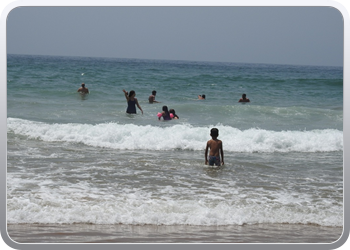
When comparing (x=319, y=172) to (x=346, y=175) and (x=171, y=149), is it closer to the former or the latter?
(x=171, y=149)

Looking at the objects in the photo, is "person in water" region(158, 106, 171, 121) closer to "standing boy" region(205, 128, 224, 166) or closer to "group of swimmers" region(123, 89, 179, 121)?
"group of swimmers" region(123, 89, 179, 121)

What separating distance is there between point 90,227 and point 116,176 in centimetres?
255

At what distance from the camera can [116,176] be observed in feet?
23.5

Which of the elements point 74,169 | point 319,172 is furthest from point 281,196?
point 74,169

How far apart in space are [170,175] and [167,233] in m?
2.93

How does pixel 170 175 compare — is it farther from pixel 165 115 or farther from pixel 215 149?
pixel 165 115

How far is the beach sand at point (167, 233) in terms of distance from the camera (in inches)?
163

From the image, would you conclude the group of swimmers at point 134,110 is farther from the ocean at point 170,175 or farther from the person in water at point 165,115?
the ocean at point 170,175

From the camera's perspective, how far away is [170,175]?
740 centimetres

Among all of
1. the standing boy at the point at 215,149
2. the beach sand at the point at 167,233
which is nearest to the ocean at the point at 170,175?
the beach sand at the point at 167,233

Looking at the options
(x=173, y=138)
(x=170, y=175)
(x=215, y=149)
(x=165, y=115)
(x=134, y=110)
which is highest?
(x=134, y=110)

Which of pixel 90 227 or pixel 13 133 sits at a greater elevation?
pixel 13 133

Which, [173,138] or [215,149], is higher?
[173,138]

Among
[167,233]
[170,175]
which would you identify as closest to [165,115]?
[170,175]
